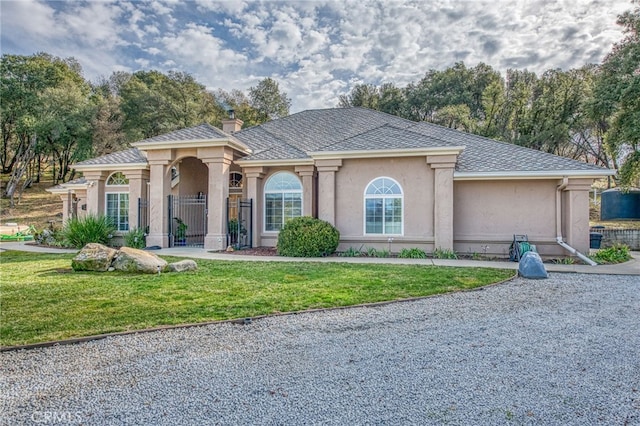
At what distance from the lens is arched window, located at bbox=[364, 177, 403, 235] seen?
1352 cm

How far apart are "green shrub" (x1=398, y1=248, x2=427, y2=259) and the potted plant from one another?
963 centimetres

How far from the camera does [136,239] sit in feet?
50.5

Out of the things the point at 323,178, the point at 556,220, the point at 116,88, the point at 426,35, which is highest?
the point at 116,88

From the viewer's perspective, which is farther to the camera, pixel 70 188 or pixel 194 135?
pixel 70 188

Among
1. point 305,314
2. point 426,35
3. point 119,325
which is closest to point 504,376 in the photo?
point 305,314

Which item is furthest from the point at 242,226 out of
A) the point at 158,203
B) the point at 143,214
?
the point at 143,214

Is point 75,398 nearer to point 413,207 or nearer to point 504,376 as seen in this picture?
point 504,376

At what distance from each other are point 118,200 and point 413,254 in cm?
1348

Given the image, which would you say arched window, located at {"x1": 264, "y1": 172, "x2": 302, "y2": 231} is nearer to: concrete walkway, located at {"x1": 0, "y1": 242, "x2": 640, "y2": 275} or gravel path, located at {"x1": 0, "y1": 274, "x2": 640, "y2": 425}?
concrete walkway, located at {"x1": 0, "y1": 242, "x2": 640, "y2": 275}

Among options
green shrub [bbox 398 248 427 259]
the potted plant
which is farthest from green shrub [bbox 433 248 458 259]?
the potted plant

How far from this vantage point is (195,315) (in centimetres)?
584

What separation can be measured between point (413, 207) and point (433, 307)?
7.17 m

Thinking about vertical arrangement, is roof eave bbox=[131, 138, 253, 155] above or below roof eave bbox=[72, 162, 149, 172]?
above

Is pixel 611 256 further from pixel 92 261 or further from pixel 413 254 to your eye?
pixel 92 261
